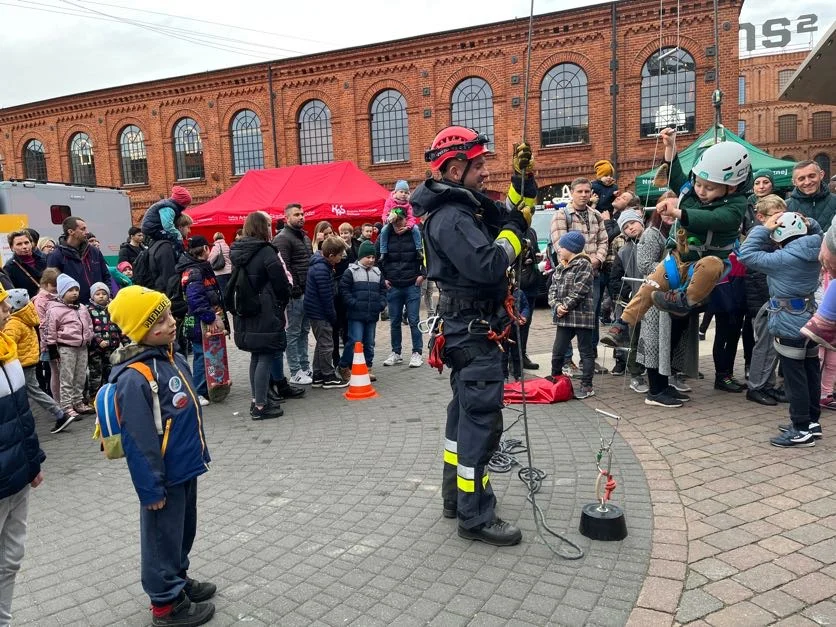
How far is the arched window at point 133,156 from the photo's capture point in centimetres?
3372

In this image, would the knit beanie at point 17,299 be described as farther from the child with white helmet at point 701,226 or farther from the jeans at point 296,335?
the child with white helmet at point 701,226

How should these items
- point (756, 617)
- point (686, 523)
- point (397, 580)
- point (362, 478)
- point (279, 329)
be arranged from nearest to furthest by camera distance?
point (756, 617) → point (397, 580) → point (686, 523) → point (362, 478) → point (279, 329)

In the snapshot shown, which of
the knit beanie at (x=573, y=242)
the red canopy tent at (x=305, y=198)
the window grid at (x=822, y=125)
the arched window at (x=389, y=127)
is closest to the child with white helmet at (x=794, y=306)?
the knit beanie at (x=573, y=242)

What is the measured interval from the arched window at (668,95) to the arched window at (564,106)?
2.37 metres

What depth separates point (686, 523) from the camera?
3832 millimetres

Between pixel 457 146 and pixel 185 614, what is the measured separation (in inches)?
114

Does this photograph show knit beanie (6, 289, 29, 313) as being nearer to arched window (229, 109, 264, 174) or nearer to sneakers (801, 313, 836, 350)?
sneakers (801, 313, 836, 350)

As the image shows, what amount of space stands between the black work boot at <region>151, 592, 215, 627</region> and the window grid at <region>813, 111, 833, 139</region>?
67.5m

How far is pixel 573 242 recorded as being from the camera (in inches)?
273

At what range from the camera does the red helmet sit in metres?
3.70

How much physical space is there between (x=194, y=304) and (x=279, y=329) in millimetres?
1037

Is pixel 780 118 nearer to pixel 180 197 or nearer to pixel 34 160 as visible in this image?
pixel 34 160

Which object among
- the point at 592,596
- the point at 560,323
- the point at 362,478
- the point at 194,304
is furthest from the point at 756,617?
the point at 194,304

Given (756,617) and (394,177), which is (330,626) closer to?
(756,617)
